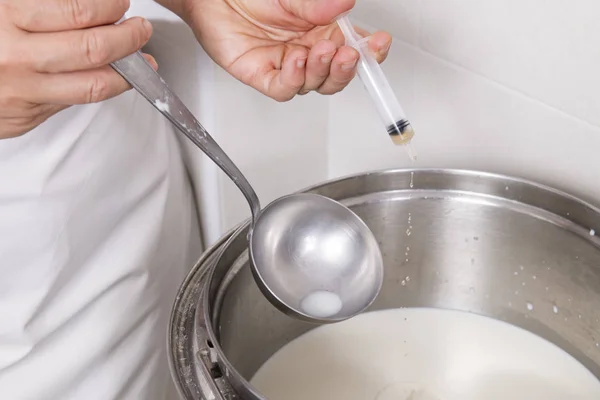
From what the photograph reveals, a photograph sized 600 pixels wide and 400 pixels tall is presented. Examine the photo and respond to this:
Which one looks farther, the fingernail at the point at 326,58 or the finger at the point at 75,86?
the fingernail at the point at 326,58

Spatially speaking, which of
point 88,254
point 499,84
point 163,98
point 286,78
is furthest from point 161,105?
point 499,84

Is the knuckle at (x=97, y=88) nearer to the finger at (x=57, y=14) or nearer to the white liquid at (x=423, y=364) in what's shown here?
the finger at (x=57, y=14)

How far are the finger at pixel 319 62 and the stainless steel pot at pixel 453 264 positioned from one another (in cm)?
12

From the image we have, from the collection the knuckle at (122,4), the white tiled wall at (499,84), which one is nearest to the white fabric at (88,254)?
the knuckle at (122,4)

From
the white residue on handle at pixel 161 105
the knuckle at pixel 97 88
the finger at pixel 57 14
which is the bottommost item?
the white residue on handle at pixel 161 105

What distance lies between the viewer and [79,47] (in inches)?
15.6

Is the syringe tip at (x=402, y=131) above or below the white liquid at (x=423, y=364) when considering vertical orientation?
above

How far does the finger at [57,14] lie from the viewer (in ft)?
1.28

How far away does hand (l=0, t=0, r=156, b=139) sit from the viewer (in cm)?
39

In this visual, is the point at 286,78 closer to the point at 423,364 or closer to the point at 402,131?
the point at 402,131

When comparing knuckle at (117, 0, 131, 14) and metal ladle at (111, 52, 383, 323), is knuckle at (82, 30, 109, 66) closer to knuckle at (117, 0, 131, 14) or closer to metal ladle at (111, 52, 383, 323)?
knuckle at (117, 0, 131, 14)

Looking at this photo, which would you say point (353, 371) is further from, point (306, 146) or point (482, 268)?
point (306, 146)

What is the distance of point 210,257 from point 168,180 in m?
0.16

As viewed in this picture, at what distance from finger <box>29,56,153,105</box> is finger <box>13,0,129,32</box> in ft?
0.11
